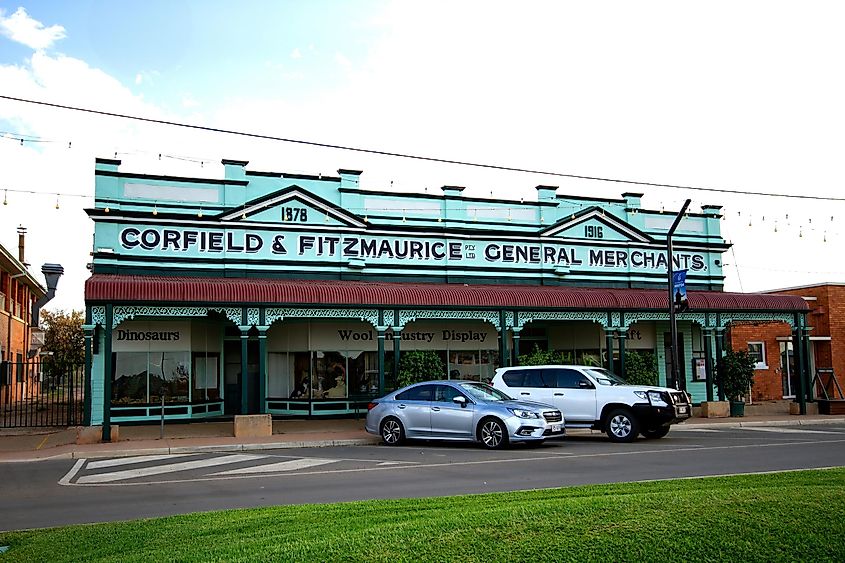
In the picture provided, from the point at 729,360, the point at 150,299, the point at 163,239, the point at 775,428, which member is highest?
the point at 163,239

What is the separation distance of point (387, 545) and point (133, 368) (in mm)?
18691

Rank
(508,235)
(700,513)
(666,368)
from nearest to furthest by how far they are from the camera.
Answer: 1. (700,513)
2. (508,235)
3. (666,368)

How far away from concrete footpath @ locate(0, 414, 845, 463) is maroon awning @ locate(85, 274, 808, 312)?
3.41 m

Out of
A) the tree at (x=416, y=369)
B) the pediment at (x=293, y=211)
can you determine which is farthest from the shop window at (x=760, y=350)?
the pediment at (x=293, y=211)

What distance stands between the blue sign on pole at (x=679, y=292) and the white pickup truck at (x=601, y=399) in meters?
5.40

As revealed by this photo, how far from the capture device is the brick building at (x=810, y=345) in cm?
3322

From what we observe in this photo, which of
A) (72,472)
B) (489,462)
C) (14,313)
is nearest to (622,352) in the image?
(489,462)

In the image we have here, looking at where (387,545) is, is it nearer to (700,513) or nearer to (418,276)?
(700,513)

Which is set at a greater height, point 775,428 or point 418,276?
point 418,276

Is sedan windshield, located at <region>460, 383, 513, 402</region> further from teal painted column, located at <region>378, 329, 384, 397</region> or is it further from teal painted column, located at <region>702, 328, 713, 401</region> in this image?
teal painted column, located at <region>702, 328, 713, 401</region>

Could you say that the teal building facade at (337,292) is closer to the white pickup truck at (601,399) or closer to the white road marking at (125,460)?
the white road marking at (125,460)

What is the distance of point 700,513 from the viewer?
7.11 m

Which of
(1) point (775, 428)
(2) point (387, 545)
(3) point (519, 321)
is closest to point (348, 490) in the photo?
(2) point (387, 545)

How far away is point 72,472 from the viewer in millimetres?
14852
